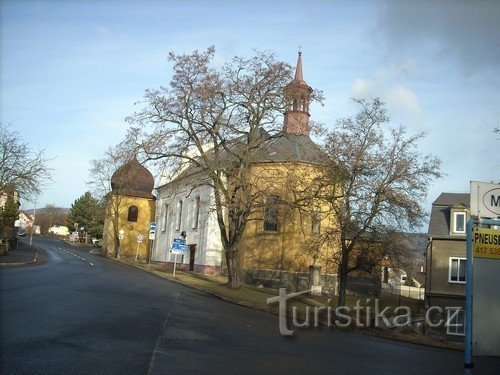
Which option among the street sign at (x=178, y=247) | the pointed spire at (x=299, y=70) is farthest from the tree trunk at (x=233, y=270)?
the pointed spire at (x=299, y=70)

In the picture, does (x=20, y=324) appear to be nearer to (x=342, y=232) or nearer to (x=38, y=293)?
(x=38, y=293)

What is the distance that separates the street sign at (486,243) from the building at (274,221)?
1953cm

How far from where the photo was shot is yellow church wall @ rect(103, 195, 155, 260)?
66.2 m

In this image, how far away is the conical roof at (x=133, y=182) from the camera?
2734 cm

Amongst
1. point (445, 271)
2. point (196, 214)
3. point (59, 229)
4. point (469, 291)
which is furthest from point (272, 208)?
point (59, 229)

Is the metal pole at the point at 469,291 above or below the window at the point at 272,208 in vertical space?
below

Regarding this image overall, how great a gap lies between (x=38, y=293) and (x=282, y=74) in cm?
1720

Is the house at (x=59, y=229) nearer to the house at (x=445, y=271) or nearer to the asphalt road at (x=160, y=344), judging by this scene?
the house at (x=445, y=271)

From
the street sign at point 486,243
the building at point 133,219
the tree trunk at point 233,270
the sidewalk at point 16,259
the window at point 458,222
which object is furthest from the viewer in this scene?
the building at point 133,219

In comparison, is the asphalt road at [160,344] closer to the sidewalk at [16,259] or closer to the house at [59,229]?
the sidewalk at [16,259]

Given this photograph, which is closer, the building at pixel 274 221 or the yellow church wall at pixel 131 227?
the building at pixel 274 221

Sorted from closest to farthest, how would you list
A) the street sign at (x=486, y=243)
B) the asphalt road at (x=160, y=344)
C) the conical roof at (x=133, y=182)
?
the street sign at (x=486, y=243)
the asphalt road at (x=160, y=344)
the conical roof at (x=133, y=182)

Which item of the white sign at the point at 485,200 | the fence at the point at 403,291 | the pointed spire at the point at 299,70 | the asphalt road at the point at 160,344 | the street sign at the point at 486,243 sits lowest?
the fence at the point at 403,291

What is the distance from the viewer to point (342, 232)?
79.6 ft
